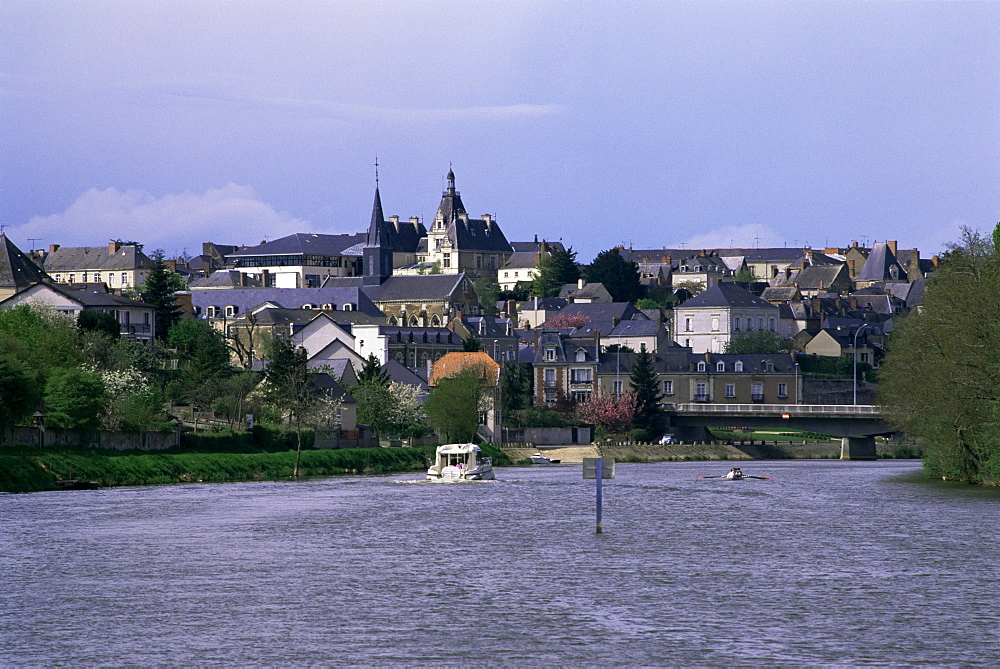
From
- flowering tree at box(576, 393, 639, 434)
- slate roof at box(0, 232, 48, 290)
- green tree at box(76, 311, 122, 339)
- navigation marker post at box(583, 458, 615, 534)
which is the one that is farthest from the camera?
flowering tree at box(576, 393, 639, 434)

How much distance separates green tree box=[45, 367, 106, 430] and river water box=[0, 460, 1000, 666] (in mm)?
6829

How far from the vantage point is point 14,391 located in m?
65.3

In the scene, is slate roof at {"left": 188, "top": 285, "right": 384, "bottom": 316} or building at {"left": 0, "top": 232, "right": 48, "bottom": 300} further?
slate roof at {"left": 188, "top": 285, "right": 384, "bottom": 316}

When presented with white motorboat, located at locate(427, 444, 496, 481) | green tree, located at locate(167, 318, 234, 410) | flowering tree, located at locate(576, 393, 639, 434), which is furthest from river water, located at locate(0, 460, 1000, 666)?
flowering tree, located at locate(576, 393, 639, 434)

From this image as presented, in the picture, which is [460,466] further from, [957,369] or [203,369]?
[957,369]

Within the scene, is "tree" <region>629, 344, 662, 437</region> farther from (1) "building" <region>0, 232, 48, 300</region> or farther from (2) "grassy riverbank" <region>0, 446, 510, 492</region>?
(1) "building" <region>0, 232, 48, 300</region>

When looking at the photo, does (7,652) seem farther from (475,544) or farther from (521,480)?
(521,480)

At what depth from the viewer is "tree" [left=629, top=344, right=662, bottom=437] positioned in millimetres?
128375

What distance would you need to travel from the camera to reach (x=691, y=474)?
3718 inches

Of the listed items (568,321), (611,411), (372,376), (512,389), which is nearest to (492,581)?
(372,376)

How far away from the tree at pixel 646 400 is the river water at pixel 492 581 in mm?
62556

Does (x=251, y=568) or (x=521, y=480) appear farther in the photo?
(x=521, y=480)

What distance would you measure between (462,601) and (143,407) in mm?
47269

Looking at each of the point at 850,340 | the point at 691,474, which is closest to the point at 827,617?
the point at 691,474
